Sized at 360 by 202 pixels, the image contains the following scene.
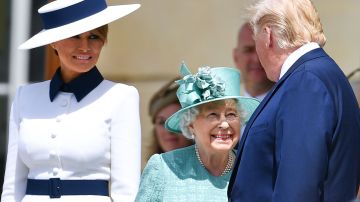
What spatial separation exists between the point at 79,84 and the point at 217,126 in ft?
1.91

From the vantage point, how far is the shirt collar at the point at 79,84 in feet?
14.3

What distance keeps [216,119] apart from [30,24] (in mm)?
2202

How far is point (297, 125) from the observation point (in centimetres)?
360

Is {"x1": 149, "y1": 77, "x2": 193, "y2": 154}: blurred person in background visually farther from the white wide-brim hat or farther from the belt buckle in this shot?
the belt buckle

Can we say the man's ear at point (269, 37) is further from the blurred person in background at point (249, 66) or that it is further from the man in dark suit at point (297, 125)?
the blurred person in background at point (249, 66)

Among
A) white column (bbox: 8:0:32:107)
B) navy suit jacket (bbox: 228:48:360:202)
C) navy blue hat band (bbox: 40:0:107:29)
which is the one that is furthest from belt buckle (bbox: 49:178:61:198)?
white column (bbox: 8:0:32:107)

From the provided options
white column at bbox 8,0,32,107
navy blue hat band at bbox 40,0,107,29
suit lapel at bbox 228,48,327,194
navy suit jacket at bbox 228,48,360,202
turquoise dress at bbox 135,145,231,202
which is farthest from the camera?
white column at bbox 8,0,32,107

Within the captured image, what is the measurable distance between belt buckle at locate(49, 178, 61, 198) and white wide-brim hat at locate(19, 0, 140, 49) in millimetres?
556

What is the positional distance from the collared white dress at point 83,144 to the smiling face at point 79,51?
0.10 meters

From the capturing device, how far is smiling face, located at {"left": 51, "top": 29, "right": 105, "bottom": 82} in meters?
4.34

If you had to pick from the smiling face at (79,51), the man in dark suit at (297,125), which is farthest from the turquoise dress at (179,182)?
the smiling face at (79,51)

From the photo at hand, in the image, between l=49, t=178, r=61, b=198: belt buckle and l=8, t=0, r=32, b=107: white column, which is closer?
l=49, t=178, r=61, b=198: belt buckle

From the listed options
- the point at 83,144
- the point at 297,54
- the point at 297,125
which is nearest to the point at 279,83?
the point at 297,54

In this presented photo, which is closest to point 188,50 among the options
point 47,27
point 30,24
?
point 30,24
